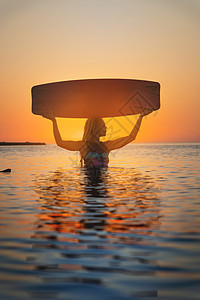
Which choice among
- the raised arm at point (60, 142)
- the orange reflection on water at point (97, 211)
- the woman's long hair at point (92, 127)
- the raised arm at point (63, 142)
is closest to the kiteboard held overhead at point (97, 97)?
the raised arm at point (60, 142)

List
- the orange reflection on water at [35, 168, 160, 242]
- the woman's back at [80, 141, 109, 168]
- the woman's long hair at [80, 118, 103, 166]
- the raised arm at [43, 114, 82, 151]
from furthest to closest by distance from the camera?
1. the woman's back at [80, 141, 109, 168]
2. the woman's long hair at [80, 118, 103, 166]
3. the raised arm at [43, 114, 82, 151]
4. the orange reflection on water at [35, 168, 160, 242]

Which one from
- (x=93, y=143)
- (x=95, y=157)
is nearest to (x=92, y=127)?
(x=93, y=143)

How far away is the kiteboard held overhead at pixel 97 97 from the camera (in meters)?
10.7

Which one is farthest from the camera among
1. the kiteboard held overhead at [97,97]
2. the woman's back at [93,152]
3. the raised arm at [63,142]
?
the woman's back at [93,152]

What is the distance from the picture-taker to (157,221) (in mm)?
5762

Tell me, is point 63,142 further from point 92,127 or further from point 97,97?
point 97,97

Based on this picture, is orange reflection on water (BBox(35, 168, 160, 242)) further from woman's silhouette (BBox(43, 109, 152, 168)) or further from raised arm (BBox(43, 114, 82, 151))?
woman's silhouette (BBox(43, 109, 152, 168))

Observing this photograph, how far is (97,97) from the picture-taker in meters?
10.7

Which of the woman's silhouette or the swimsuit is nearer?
the woman's silhouette

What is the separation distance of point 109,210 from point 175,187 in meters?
4.44

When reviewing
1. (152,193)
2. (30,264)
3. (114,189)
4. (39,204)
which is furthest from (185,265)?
(114,189)

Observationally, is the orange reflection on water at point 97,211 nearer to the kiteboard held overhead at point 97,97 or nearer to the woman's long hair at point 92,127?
the kiteboard held overhead at point 97,97

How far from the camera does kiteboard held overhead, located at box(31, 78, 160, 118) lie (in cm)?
1070

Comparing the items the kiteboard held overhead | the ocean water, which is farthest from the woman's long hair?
the ocean water
